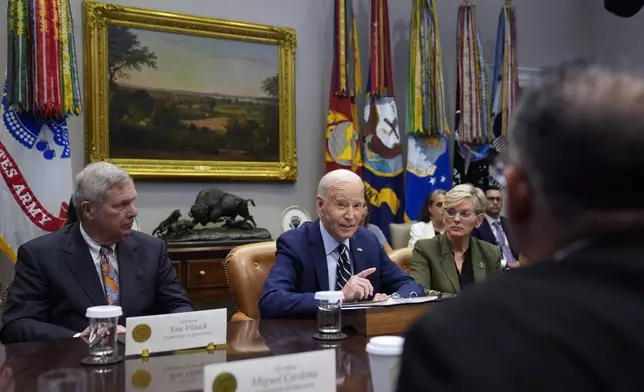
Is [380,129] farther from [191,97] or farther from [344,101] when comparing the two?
[191,97]

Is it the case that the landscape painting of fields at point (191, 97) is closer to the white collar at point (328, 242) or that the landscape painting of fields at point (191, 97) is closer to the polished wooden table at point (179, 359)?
the white collar at point (328, 242)

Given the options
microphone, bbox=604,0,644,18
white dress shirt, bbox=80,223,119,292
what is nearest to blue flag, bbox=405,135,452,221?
microphone, bbox=604,0,644,18

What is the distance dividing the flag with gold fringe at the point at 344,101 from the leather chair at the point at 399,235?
612mm

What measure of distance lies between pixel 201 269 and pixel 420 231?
1753 mm

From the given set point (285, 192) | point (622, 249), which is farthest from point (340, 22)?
point (622, 249)

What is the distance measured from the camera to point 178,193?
16.5 ft

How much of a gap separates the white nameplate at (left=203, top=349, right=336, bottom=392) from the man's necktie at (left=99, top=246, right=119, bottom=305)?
1.33 meters

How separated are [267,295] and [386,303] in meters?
0.52

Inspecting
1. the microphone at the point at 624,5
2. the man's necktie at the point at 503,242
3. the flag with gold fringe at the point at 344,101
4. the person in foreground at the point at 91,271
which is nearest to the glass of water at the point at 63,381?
the person in foreground at the point at 91,271

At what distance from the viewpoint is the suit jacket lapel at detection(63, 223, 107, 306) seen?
225 centimetres

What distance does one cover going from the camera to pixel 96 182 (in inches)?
93.4

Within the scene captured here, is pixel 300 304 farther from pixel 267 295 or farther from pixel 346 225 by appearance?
pixel 346 225

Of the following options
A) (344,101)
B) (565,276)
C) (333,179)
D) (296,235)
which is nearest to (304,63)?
(344,101)

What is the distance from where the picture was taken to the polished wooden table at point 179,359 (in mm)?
1388
